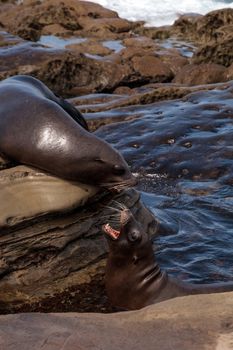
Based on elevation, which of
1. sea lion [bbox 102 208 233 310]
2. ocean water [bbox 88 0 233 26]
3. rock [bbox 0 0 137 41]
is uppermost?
sea lion [bbox 102 208 233 310]

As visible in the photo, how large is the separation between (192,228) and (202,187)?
1200 millimetres

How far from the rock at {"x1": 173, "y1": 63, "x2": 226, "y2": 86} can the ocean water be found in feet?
58.7

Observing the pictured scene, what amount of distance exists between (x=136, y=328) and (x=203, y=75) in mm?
12030

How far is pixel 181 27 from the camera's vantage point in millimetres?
26312

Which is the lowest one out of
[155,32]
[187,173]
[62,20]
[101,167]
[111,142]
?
[155,32]

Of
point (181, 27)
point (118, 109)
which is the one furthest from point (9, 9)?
point (118, 109)

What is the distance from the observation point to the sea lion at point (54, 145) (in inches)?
231

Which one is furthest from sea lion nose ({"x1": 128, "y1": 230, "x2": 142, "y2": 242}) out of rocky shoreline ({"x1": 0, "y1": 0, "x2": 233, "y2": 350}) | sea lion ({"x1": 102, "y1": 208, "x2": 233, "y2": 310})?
rocky shoreline ({"x1": 0, "y1": 0, "x2": 233, "y2": 350})

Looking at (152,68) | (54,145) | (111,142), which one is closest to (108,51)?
(152,68)

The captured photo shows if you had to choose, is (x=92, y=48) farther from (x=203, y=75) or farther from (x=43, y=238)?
(x=43, y=238)

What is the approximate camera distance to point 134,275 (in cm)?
536

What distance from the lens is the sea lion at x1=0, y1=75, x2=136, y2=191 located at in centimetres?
588

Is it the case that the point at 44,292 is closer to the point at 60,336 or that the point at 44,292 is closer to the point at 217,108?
the point at 60,336

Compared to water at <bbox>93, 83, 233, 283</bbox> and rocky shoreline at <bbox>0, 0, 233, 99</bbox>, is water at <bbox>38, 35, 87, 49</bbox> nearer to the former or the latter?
rocky shoreline at <bbox>0, 0, 233, 99</bbox>
